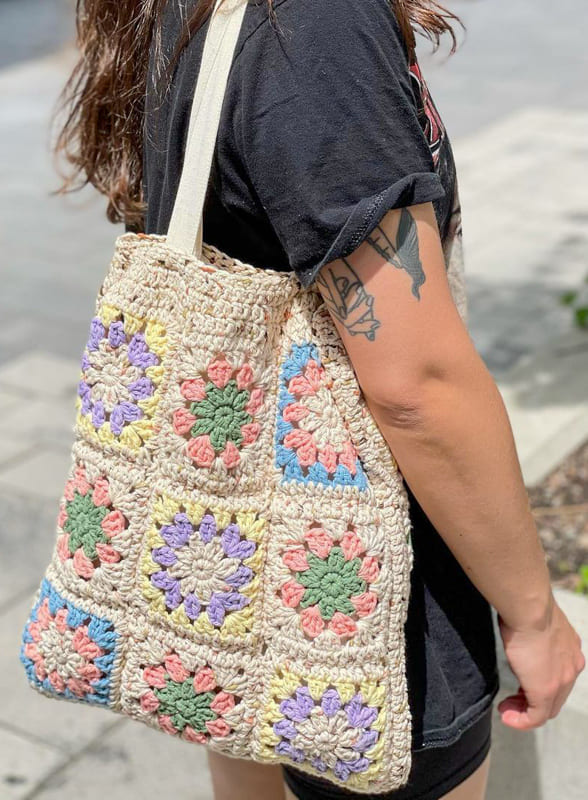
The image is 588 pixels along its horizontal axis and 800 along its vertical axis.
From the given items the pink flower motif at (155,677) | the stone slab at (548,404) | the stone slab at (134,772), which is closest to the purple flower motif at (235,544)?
the pink flower motif at (155,677)

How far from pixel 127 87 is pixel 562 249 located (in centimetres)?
520

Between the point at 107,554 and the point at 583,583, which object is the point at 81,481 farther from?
the point at 583,583

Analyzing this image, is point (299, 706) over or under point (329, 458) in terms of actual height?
under

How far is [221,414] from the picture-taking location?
124 cm

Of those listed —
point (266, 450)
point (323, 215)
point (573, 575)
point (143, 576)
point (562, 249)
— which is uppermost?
point (323, 215)

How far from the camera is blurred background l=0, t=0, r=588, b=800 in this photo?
2549 millimetres

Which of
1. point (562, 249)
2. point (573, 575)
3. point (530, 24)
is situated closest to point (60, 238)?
point (562, 249)

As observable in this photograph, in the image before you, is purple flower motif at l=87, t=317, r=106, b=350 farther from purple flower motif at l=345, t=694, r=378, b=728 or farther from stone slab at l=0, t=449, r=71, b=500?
stone slab at l=0, t=449, r=71, b=500

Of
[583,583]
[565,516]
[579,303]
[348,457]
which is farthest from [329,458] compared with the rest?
[579,303]

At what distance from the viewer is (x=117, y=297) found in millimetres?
1288

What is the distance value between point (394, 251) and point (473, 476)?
0.93 ft

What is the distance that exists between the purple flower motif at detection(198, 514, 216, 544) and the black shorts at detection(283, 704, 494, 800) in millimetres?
401

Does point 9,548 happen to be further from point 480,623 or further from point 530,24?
point 530,24

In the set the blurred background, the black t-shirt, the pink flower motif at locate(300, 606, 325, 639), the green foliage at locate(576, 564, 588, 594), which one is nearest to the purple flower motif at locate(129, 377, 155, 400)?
the black t-shirt
